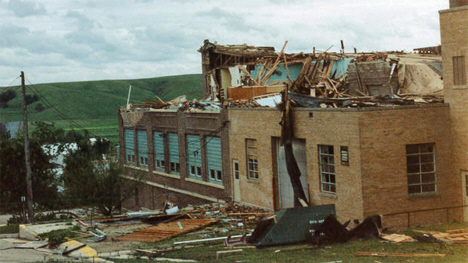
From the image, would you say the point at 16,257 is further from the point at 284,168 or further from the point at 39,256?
the point at 284,168

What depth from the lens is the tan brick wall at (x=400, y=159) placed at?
23625mm

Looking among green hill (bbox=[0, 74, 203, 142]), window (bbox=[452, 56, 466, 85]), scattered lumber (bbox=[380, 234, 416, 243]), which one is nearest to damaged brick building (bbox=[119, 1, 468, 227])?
window (bbox=[452, 56, 466, 85])

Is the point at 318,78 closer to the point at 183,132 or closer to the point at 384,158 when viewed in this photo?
the point at 183,132

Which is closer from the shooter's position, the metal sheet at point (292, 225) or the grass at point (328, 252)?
the grass at point (328, 252)

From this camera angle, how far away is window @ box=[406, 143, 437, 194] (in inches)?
959

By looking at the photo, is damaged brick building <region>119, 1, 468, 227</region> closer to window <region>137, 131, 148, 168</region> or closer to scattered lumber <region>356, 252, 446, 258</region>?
window <region>137, 131, 148, 168</region>

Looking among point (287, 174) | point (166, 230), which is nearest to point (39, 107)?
point (287, 174)

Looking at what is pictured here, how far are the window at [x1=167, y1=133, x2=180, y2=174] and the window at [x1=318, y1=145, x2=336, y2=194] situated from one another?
1543 centimetres

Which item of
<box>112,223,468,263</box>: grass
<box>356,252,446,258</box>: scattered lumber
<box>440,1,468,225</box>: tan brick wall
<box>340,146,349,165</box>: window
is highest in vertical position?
<box>440,1,468,225</box>: tan brick wall

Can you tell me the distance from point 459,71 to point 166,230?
13616 mm

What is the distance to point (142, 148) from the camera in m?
45.6

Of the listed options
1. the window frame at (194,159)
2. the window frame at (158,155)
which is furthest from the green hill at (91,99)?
the window frame at (194,159)

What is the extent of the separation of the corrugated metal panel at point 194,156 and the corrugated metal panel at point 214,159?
1.04 meters

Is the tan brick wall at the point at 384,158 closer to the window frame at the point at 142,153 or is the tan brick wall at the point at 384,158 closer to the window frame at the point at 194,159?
the window frame at the point at 194,159
